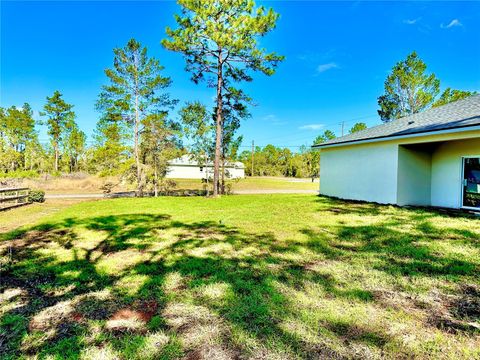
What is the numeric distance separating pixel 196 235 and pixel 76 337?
3621mm

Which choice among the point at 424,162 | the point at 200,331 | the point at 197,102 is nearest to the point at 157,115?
the point at 197,102

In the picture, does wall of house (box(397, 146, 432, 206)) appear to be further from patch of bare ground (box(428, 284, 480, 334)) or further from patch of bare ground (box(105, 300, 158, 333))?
patch of bare ground (box(105, 300, 158, 333))

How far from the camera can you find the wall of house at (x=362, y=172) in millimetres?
9930

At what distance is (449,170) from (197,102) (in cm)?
1291

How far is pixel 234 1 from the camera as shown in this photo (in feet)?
39.2

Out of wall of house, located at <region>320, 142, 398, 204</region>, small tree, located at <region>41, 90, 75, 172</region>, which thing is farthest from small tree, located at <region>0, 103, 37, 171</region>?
wall of house, located at <region>320, 142, 398, 204</region>

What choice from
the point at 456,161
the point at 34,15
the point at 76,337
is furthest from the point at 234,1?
the point at 76,337

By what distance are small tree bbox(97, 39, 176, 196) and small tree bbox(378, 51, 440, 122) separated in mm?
18018

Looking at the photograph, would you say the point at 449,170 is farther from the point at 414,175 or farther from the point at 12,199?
the point at 12,199

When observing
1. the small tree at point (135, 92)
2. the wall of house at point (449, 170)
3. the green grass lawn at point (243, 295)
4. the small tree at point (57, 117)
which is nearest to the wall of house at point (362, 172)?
the wall of house at point (449, 170)

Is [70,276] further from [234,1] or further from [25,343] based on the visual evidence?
[234,1]

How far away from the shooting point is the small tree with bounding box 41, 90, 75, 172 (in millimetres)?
28391

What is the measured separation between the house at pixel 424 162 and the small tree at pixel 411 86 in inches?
446

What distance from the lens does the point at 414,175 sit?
32.1 feet
